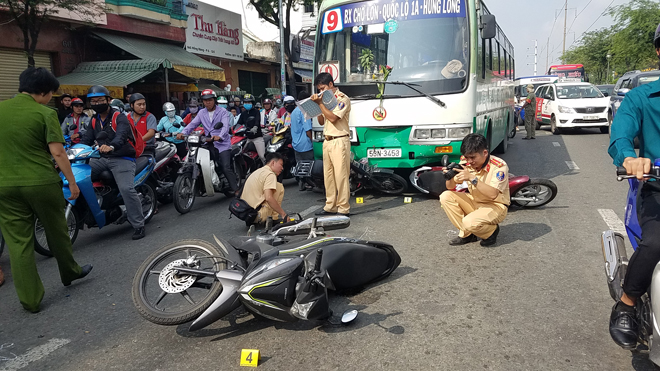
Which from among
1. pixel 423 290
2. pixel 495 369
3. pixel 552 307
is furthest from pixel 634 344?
pixel 423 290

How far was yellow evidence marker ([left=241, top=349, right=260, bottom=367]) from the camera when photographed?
9.41 feet

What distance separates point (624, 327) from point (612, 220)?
12.0 ft

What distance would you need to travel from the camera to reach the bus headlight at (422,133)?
23.1 feet

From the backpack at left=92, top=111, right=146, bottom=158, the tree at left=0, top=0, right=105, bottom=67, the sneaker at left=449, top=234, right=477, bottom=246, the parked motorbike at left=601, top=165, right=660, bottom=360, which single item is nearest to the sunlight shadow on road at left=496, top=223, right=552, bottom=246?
the sneaker at left=449, top=234, right=477, bottom=246

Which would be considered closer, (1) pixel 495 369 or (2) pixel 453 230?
(1) pixel 495 369

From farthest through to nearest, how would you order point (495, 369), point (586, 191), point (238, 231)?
point (586, 191) → point (238, 231) → point (495, 369)

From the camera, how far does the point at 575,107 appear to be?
53.3 feet

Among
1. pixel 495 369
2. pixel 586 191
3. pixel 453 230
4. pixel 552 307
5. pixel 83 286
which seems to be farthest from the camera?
pixel 586 191

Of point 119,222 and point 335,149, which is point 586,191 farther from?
point 119,222

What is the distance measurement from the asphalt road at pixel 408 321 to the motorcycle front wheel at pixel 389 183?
70.9 inches

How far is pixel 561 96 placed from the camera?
17062 mm

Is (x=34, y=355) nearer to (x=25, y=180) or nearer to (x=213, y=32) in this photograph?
(x=25, y=180)

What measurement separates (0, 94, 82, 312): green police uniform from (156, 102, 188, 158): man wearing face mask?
5.91 metres

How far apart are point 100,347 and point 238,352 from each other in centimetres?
94
